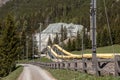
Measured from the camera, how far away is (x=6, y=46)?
80062mm

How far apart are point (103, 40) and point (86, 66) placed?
339 feet

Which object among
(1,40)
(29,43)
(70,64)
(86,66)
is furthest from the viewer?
(29,43)

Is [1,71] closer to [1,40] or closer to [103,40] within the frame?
[1,40]

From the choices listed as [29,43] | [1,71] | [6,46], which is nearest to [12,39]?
[6,46]

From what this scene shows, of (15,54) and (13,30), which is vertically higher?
(13,30)

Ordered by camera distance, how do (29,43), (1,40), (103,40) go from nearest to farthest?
(1,40) → (103,40) → (29,43)

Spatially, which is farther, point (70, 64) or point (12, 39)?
point (12, 39)

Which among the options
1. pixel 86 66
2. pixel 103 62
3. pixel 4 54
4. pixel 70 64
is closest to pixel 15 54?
pixel 4 54

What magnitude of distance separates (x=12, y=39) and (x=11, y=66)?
669 cm

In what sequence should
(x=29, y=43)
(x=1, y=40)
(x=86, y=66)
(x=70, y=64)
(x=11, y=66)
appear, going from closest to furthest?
(x=86, y=66), (x=70, y=64), (x=11, y=66), (x=1, y=40), (x=29, y=43)

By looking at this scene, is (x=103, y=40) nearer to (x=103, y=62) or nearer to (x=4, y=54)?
(x=4, y=54)

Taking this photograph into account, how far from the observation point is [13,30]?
80.8 metres

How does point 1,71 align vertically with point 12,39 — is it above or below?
below

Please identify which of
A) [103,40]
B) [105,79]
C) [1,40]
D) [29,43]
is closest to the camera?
[105,79]
